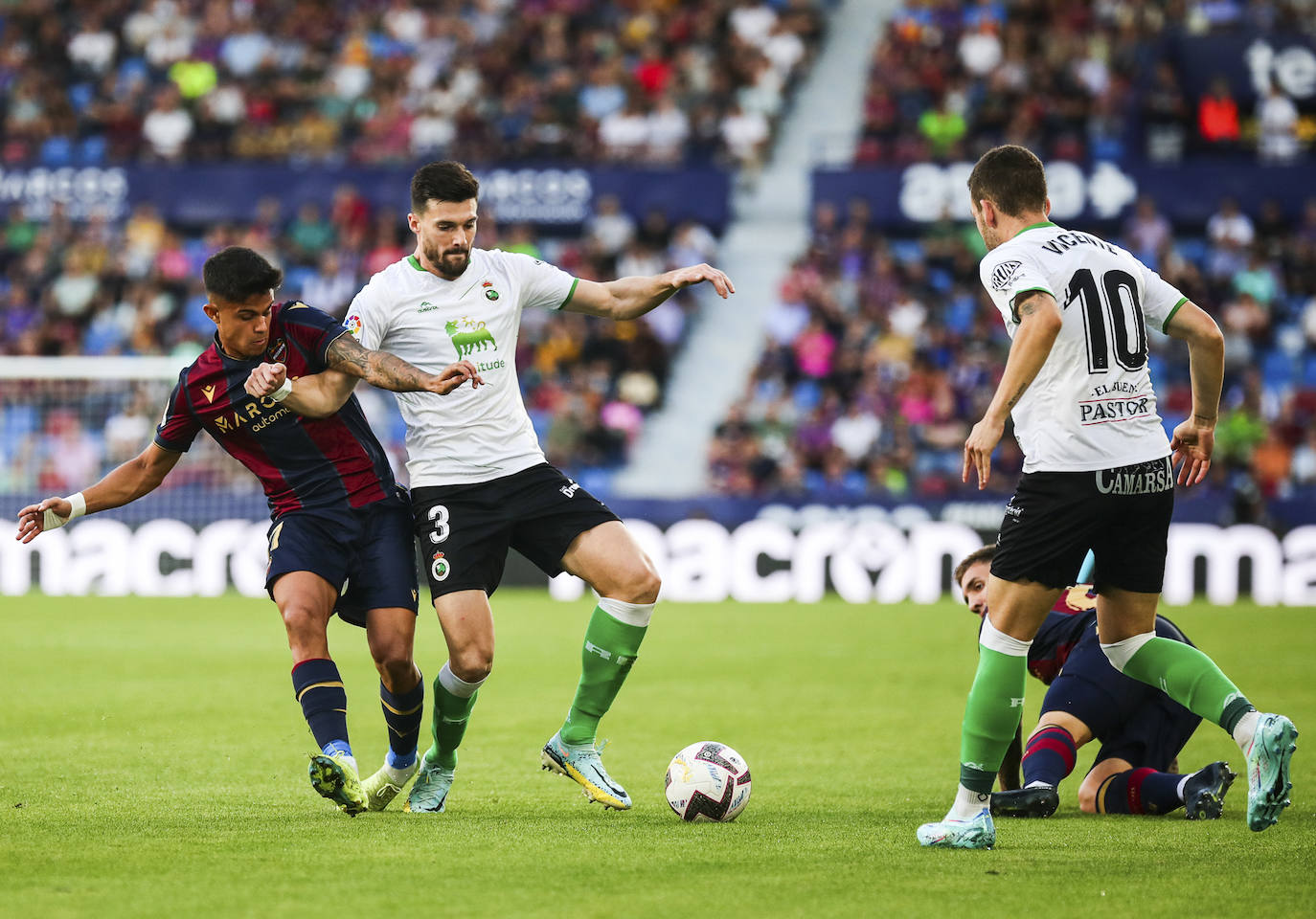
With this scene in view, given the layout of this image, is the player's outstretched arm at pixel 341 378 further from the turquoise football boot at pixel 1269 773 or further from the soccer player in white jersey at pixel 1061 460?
the turquoise football boot at pixel 1269 773

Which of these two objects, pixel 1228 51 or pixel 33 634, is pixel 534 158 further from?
pixel 33 634

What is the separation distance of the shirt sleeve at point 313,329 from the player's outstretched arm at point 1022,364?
2635 mm

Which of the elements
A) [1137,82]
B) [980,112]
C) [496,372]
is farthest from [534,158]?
[496,372]

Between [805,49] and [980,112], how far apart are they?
443 cm

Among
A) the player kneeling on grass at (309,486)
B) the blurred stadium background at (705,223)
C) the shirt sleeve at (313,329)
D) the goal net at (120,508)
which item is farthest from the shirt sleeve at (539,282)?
the goal net at (120,508)

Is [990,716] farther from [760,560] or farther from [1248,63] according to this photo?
[1248,63]

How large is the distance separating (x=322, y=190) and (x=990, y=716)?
20.8m

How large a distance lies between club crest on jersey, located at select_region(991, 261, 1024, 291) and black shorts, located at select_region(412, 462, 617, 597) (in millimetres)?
1966

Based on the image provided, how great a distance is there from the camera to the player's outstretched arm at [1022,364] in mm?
5254

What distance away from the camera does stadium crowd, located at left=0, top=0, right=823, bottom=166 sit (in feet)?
82.1

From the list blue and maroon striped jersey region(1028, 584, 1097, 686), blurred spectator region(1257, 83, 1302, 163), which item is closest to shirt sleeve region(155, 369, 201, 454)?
blue and maroon striped jersey region(1028, 584, 1097, 686)

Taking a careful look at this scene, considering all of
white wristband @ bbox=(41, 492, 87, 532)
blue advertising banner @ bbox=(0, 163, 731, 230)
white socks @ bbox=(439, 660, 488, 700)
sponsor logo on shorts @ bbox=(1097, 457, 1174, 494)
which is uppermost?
blue advertising banner @ bbox=(0, 163, 731, 230)

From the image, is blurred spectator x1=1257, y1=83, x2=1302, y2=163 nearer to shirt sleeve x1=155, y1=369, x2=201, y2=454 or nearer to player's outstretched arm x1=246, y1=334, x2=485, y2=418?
player's outstretched arm x1=246, y1=334, x2=485, y2=418

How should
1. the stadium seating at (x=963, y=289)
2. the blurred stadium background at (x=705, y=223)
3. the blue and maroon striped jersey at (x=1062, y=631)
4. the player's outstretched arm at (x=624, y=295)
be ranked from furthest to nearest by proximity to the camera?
the stadium seating at (x=963, y=289) < the blurred stadium background at (x=705, y=223) < the blue and maroon striped jersey at (x=1062, y=631) < the player's outstretched arm at (x=624, y=295)
